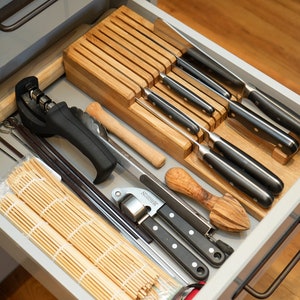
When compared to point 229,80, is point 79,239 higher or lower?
lower

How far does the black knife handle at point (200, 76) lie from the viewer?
1116mm

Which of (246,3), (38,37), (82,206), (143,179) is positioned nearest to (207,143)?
(143,179)

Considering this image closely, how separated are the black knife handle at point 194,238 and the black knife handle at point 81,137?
0.39 feet

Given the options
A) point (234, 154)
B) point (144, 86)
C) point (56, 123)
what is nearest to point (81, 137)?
point (56, 123)

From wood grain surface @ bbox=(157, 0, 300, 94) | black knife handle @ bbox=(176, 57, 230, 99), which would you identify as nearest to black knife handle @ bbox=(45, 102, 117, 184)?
black knife handle @ bbox=(176, 57, 230, 99)

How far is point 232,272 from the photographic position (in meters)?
0.89

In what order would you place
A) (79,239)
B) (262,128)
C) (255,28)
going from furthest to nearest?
(255,28) → (262,128) → (79,239)

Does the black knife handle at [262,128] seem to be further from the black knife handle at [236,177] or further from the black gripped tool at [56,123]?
the black gripped tool at [56,123]

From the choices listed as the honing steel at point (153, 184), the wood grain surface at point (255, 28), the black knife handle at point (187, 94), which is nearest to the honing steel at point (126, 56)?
the black knife handle at point (187, 94)

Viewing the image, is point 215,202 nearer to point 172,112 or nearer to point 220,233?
point 220,233

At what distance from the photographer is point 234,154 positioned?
40.8 inches

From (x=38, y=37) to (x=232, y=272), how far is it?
0.54 m

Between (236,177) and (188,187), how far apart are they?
3.2 inches

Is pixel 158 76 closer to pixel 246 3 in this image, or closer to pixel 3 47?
pixel 3 47
